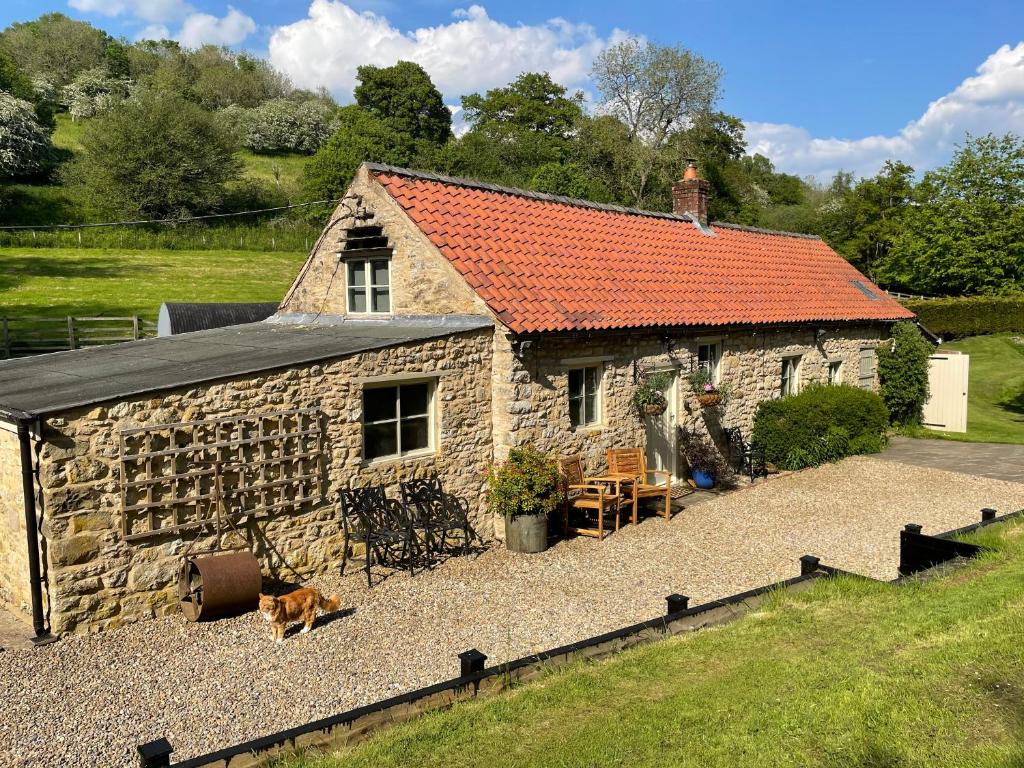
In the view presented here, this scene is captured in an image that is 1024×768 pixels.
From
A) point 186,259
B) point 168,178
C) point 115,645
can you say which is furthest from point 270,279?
point 115,645

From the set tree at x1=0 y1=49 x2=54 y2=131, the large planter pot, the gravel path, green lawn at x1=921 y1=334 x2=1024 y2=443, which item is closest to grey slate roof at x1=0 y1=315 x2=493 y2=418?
the gravel path

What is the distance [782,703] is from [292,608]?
5.06 metres

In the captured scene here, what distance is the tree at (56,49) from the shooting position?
74.0m

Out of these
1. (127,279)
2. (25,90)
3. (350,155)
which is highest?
(25,90)

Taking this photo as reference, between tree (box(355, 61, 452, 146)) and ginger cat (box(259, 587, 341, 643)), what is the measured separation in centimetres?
5601

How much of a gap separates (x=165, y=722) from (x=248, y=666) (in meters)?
1.07

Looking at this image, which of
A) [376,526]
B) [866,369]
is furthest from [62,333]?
[866,369]

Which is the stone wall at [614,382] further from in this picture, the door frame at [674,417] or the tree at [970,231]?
the tree at [970,231]

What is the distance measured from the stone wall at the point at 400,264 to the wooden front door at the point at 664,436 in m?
4.36

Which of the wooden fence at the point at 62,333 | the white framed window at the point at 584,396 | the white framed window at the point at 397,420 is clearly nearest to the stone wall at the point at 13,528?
the white framed window at the point at 397,420

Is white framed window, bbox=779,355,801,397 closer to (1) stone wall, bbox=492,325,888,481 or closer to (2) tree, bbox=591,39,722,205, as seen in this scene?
(1) stone wall, bbox=492,325,888,481

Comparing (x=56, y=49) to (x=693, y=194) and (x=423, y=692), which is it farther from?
(x=423, y=692)

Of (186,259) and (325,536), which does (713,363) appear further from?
(186,259)

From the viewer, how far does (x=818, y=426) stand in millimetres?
15602
